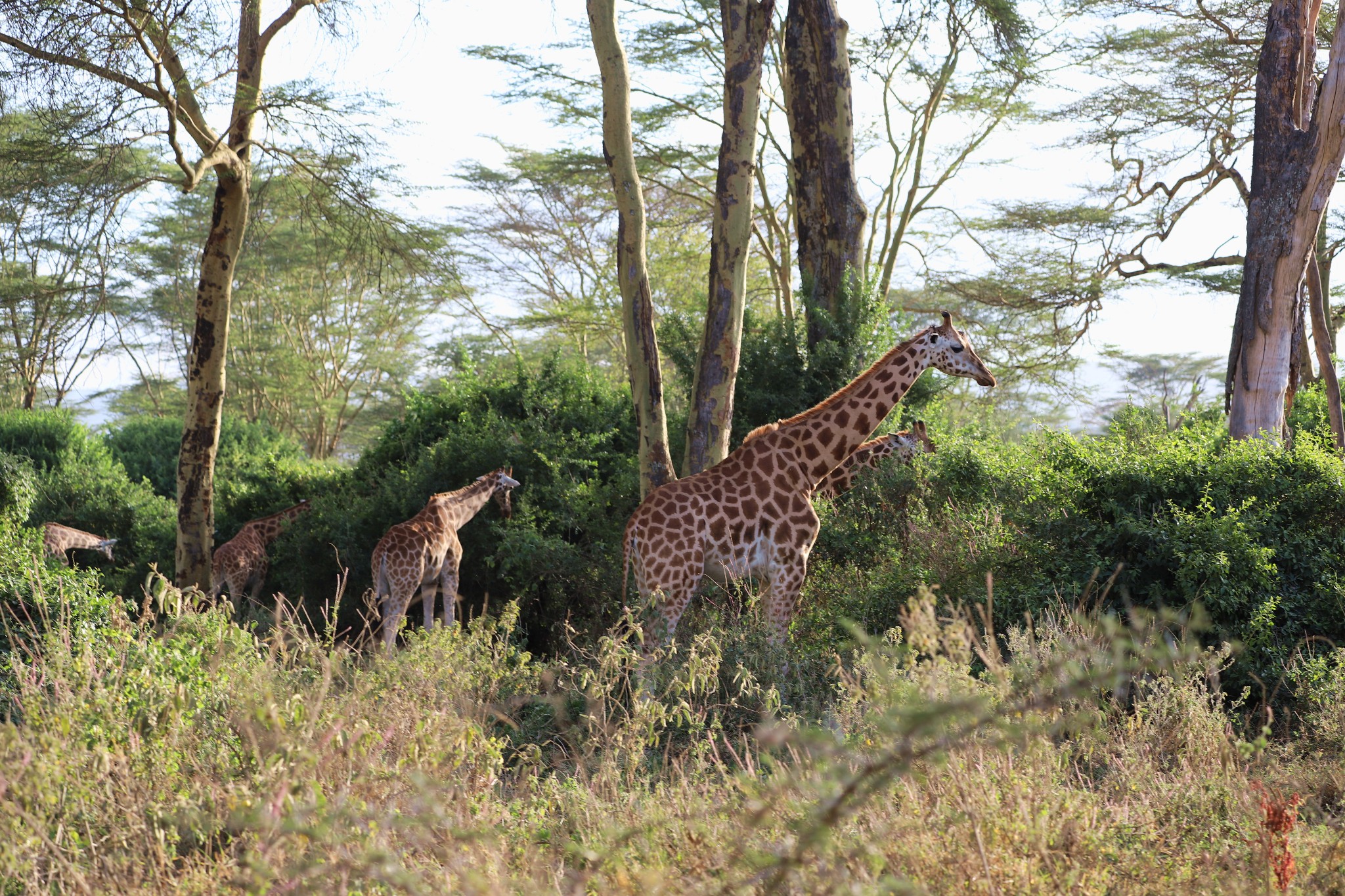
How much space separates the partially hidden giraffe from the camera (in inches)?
426

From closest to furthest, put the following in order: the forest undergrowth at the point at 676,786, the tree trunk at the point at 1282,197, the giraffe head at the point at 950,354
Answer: the forest undergrowth at the point at 676,786, the giraffe head at the point at 950,354, the tree trunk at the point at 1282,197

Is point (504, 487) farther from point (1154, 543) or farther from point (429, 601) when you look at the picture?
point (1154, 543)

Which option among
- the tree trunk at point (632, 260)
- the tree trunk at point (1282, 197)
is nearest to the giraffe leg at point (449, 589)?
the tree trunk at point (632, 260)

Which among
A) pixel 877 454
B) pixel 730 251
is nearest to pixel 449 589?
pixel 730 251

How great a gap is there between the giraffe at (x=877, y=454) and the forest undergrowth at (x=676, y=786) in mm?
2993

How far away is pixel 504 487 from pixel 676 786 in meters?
4.79

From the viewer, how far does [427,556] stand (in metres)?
7.65

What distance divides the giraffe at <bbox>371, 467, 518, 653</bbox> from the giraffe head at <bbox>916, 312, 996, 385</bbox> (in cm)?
333

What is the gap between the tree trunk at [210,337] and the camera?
9.29 meters

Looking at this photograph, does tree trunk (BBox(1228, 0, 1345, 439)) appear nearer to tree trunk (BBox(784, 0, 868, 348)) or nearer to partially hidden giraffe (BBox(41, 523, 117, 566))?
tree trunk (BBox(784, 0, 868, 348))

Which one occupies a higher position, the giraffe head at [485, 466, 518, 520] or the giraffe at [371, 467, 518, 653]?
the giraffe head at [485, 466, 518, 520]

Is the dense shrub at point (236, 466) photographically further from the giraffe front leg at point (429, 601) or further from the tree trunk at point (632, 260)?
the tree trunk at point (632, 260)

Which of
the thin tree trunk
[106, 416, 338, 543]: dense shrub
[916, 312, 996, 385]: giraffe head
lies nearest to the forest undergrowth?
[916, 312, 996, 385]: giraffe head

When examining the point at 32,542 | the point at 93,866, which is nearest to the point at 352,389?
the point at 32,542
